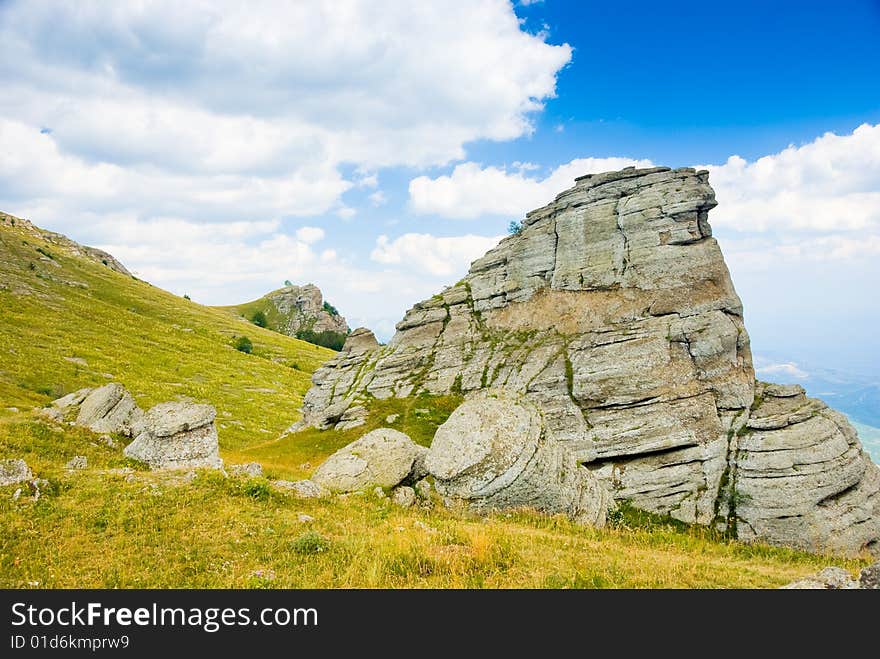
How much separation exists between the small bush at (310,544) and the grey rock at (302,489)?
7.30 meters

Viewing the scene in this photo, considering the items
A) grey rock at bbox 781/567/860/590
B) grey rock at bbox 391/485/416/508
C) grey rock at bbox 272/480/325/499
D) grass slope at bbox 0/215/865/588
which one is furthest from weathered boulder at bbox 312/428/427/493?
grey rock at bbox 781/567/860/590

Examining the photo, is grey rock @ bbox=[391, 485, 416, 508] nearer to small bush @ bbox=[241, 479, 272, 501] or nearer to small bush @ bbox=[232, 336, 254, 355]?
small bush @ bbox=[241, 479, 272, 501]

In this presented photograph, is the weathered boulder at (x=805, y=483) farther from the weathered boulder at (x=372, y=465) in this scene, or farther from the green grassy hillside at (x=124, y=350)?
the green grassy hillside at (x=124, y=350)

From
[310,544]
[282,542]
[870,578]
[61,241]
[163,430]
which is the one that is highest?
[61,241]

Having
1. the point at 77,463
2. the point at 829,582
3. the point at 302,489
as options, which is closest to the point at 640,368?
the point at 302,489

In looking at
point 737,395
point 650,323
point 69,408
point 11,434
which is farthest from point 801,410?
point 69,408

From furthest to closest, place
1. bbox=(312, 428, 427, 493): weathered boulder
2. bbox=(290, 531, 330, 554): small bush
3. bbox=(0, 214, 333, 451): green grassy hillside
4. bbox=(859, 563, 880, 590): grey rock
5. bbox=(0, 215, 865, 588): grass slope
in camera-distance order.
→ 1. bbox=(0, 214, 333, 451): green grassy hillside
2. bbox=(312, 428, 427, 493): weathered boulder
3. bbox=(290, 531, 330, 554): small bush
4. bbox=(0, 215, 865, 588): grass slope
5. bbox=(859, 563, 880, 590): grey rock

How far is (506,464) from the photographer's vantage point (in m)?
22.0

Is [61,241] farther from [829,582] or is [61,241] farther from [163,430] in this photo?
[829,582]

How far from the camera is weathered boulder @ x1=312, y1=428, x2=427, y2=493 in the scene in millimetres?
27906

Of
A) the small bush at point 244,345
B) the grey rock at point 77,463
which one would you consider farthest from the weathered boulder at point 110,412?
the small bush at point 244,345

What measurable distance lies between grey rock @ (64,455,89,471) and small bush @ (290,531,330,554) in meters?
17.1

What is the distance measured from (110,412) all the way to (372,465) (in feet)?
84.1

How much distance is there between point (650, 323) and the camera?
4731 cm
